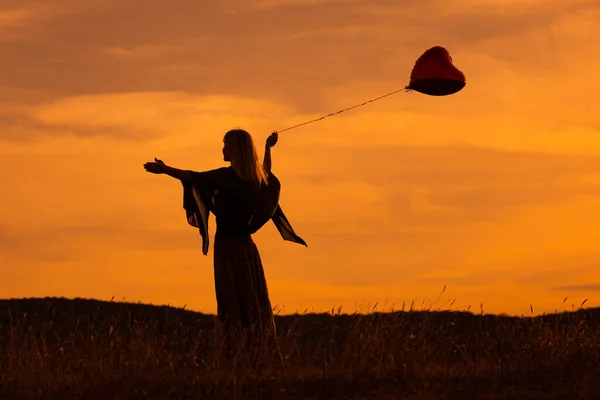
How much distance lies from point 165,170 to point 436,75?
3.27m

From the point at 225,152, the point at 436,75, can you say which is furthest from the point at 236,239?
the point at 436,75

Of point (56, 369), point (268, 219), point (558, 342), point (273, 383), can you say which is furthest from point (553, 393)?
point (56, 369)

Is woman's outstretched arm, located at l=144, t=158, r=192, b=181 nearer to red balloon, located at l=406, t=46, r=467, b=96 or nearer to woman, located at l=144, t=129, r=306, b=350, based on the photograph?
woman, located at l=144, t=129, r=306, b=350

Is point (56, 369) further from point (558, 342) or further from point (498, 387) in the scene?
point (558, 342)

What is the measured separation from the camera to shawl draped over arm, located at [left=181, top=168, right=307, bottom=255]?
1016 centimetres

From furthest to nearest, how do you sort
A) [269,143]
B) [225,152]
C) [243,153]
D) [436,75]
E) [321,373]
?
[436,75] → [269,143] → [225,152] → [243,153] → [321,373]

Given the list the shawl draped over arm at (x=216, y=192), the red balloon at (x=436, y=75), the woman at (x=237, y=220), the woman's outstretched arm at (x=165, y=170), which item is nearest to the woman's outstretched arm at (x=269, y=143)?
the shawl draped over arm at (x=216, y=192)

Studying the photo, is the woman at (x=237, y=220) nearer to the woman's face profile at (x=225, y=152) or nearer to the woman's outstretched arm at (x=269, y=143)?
the woman's face profile at (x=225, y=152)

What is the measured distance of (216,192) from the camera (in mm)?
10234

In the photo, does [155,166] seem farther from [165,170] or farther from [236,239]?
[236,239]

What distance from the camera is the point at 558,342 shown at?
10.5 metres

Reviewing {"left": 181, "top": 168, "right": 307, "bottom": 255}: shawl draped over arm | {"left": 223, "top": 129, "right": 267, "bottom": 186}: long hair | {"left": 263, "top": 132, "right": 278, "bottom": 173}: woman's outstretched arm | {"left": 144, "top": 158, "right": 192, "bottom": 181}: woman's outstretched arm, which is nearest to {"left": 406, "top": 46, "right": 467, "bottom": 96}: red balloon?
{"left": 263, "top": 132, "right": 278, "bottom": 173}: woman's outstretched arm

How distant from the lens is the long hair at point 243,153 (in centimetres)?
1001

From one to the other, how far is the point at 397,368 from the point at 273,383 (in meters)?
1.28
